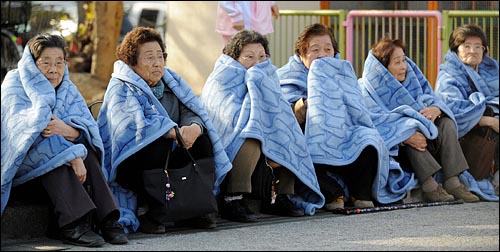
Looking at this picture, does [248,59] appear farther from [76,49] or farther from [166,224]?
[76,49]

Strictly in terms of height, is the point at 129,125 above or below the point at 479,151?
above

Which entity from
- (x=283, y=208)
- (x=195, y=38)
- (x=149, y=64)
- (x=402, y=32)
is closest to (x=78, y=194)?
(x=149, y=64)

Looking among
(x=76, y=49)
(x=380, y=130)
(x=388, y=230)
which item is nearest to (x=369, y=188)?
(x=380, y=130)

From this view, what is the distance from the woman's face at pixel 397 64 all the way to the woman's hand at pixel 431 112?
31cm

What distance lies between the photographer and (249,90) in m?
6.68

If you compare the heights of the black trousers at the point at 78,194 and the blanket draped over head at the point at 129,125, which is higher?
the blanket draped over head at the point at 129,125

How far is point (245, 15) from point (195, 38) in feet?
6.64

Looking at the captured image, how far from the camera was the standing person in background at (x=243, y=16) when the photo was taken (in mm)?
10305

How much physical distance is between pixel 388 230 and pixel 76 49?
29.4ft

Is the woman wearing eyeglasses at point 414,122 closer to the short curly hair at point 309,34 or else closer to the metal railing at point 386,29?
the short curly hair at point 309,34

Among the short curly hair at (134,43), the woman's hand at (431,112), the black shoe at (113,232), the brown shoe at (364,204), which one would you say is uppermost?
the short curly hair at (134,43)

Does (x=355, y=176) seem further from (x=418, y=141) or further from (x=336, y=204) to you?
(x=418, y=141)

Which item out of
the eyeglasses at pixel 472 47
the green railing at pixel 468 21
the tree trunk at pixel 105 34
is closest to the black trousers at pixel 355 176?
the eyeglasses at pixel 472 47

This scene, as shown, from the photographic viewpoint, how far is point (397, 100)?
761cm
